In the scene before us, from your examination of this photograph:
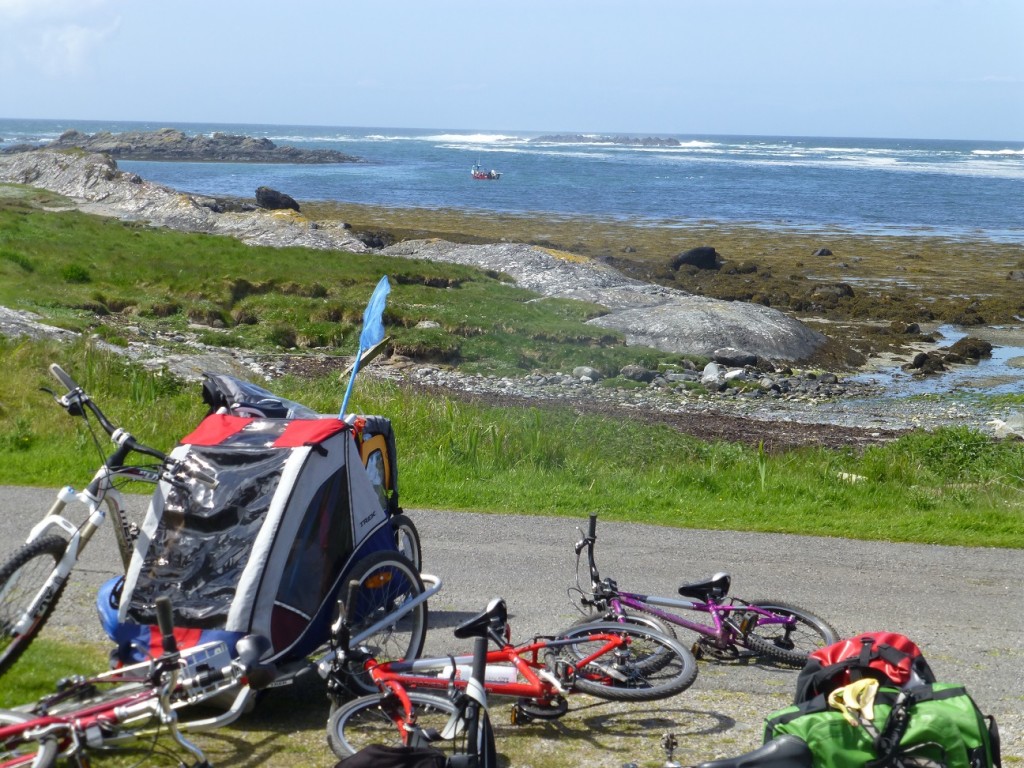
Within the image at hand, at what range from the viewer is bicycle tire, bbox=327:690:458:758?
189 inches

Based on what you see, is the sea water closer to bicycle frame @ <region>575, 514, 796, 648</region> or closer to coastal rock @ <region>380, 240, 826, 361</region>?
coastal rock @ <region>380, 240, 826, 361</region>

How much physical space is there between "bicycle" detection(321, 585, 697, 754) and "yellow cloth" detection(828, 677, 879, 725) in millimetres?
1303

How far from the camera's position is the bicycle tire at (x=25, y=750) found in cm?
377

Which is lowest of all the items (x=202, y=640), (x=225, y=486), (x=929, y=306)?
(x=929, y=306)

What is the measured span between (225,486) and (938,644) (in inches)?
180

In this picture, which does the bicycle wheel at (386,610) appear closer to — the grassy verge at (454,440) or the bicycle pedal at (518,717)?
the grassy verge at (454,440)

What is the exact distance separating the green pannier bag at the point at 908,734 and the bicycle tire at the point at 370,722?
149 centimetres

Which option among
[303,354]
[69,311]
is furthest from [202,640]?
[69,311]

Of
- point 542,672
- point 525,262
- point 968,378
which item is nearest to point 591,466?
point 542,672

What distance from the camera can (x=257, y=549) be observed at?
505 cm

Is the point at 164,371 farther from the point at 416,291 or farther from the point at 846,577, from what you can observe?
the point at 416,291

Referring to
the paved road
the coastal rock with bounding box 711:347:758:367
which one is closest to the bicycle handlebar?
the paved road

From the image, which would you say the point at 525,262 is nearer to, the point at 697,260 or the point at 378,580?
the point at 697,260

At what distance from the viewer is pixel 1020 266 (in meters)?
46.9
